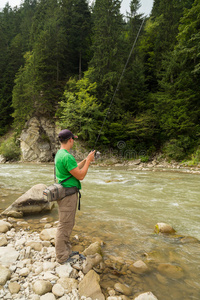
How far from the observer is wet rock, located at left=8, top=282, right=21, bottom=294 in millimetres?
1943

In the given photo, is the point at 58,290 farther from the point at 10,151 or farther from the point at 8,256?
the point at 10,151

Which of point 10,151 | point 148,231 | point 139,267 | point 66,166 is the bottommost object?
point 148,231

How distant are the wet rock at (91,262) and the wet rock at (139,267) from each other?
0.48 m

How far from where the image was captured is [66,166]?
2.39m

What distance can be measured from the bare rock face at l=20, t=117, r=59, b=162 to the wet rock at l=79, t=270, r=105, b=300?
21181 mm

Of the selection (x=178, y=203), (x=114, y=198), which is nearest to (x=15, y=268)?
(x=114, y=198)

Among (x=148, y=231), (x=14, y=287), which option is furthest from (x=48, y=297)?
(x=148, y=231)

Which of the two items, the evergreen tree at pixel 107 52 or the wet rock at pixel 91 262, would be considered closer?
the wet rock at pixel 91 262

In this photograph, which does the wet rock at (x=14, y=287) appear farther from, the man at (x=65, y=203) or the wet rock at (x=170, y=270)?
the wet rock at (x=170, y=270)

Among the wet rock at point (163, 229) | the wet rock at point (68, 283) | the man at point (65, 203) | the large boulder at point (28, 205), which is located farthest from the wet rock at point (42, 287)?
the large boulder at point (28, 205)

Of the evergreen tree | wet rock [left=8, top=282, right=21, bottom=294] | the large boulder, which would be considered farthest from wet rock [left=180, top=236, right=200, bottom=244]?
the evergreen tree

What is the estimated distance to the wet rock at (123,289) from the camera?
212 cm

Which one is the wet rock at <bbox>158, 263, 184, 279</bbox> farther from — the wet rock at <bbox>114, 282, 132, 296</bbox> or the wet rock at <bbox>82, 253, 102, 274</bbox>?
the wet rock at <bbox>82, 253, 102, 274</bbox>

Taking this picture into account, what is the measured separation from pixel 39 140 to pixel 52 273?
22686 millimetres
